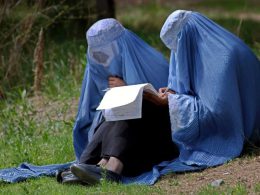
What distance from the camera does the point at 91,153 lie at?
20.1ft

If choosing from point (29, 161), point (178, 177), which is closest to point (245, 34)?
point (29, 161)

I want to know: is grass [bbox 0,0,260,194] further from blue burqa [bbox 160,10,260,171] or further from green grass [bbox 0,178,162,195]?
blue burqa [bbox 160,10,260,171]

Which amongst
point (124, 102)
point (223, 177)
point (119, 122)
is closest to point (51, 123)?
point (119, 122)

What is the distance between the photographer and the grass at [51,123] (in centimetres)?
571

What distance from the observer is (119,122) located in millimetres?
5961

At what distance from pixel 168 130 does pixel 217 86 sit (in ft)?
1.62

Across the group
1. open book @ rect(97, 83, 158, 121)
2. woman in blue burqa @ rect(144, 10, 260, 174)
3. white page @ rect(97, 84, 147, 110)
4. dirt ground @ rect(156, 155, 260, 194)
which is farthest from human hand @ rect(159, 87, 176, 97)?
dirt ground @ rect(156, 155, 260, 194)

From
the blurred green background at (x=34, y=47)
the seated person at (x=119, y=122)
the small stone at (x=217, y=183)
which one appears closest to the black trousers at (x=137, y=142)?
the seated person at (x=119, y=122)

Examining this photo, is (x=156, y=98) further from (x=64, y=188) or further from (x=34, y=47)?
(x=34, y=47)

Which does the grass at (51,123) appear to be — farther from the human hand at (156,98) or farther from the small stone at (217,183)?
the human hand at (156,98)

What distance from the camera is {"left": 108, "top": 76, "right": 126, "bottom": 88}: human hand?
6.30 m

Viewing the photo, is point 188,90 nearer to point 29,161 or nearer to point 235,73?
point 235,73

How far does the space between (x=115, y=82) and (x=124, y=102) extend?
1.88ft

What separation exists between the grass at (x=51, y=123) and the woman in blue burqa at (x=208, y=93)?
1.33ft
